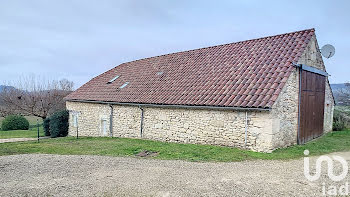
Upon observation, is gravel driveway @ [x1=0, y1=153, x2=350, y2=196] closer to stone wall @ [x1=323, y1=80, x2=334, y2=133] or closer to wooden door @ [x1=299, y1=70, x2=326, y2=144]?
wooden door @ [x1=299, y1=70, x2=326, y2=144]

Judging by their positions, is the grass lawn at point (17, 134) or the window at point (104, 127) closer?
the window at point (104, 127)

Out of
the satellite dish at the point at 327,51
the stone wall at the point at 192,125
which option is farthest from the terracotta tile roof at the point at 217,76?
the satellite dish at the point at 327,51

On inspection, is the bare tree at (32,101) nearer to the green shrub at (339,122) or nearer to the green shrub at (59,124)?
the green shrub at (59,124)

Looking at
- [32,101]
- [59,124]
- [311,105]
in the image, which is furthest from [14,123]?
[311,105]

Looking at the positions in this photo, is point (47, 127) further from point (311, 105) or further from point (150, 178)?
point (311, 105)

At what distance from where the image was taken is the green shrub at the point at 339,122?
15531mm

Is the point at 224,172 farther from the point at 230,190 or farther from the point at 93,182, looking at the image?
the point at 93,182

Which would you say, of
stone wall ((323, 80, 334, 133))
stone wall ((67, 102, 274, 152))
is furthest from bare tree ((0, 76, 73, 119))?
stone wall ((323, 80, 334, 133))

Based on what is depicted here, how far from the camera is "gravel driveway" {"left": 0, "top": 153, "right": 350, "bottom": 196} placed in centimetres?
498

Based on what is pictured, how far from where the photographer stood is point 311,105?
38.4 ft

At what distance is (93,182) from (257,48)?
400 inches

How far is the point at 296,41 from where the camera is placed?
10961mm

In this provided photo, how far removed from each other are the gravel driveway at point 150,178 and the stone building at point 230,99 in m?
2.16

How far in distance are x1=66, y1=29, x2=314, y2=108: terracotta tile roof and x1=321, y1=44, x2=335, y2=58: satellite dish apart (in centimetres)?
165
